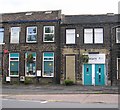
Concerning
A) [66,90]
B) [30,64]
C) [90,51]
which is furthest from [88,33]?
[66,90]

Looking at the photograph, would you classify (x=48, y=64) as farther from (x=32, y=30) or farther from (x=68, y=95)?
(x=68, y=95)

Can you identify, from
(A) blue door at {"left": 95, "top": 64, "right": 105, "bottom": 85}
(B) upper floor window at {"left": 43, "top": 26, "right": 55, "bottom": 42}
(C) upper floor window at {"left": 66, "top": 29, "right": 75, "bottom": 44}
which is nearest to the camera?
(A) blue door at {"left": 95, "top": 64, "right": 105, "bottom": 85}

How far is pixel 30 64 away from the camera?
34938mm

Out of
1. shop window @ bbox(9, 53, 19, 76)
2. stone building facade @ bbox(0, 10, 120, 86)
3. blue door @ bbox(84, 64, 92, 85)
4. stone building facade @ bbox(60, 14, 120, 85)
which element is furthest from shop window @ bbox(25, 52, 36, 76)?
blue door @ bbox(84, 64, 92, 85)

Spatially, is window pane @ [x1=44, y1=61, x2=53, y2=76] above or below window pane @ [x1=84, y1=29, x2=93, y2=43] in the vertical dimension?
below

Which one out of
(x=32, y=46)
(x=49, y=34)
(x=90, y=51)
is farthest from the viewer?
(x=32, y=46)

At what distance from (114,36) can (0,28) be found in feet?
39.8

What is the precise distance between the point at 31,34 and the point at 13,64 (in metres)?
3.65

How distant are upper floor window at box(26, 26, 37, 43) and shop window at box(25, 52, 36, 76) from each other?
57.1 inches

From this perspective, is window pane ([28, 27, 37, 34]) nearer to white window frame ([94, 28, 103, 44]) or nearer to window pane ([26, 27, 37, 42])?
window pane ([26, 27, 37, 42])

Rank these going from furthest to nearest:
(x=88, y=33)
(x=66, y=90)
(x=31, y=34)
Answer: (x=31, y=34) → (x=88, y=33) → (x=66, y=90)

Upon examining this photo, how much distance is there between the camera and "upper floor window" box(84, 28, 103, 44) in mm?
33241

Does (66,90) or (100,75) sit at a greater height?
(100,75)

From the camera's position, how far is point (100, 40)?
3325cm
